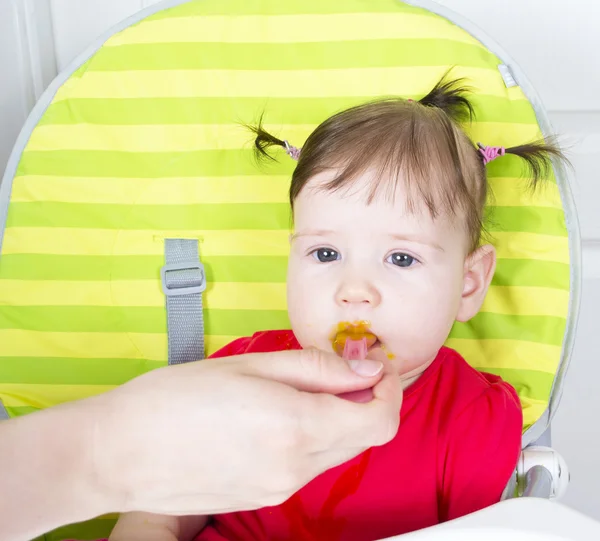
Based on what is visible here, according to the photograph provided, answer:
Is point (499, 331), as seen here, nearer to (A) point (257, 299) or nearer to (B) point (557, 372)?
(B) point (557, 372)

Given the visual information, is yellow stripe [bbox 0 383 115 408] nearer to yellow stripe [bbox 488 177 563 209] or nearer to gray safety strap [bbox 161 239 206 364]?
gray safety strap [bbox 161 239 206 364]

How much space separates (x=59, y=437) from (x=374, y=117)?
489 millimetres

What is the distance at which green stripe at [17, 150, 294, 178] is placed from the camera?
948 mm

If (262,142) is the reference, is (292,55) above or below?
above

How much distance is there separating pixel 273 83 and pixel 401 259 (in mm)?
322

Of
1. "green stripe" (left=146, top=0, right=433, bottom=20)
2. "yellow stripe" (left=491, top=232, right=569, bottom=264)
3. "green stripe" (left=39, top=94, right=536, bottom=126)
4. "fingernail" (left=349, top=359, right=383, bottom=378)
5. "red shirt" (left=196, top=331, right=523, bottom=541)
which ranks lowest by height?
"red shirt" (left=196, top=331, right=523, bottom=541)

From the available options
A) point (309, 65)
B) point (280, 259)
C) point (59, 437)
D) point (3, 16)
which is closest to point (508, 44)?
point (309, 65)

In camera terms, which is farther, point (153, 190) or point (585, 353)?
point (585, 353)

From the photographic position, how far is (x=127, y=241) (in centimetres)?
95

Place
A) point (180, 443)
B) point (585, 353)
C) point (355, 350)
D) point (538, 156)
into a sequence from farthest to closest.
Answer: point (585, 353) → point (538, 156) → point (355, 350) → point (180, 443)

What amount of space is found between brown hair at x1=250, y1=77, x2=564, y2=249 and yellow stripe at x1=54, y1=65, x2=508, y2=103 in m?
0.04

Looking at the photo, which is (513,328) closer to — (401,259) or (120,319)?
(401,259)

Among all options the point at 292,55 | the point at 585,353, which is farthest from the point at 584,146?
the point at 292,55

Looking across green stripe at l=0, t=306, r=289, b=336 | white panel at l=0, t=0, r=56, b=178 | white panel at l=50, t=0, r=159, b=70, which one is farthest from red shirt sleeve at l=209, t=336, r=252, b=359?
white panel at l=50, t=0, r=159, b=70
